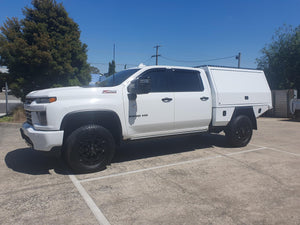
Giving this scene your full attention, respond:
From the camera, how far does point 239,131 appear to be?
5988mm

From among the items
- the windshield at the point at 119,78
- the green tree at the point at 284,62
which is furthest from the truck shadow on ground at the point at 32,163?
the green tree at the point at 284,62

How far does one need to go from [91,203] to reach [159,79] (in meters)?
2.82

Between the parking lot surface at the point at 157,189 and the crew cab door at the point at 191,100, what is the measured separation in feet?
2.60

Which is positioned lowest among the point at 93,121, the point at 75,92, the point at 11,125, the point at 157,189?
the point at 157,189

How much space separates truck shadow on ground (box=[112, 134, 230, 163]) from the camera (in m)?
5.23

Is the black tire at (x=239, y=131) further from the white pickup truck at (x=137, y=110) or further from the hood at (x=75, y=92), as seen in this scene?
the hood at (x=75, y=92)

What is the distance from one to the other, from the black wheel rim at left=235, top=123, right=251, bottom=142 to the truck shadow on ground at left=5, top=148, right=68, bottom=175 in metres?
4.43

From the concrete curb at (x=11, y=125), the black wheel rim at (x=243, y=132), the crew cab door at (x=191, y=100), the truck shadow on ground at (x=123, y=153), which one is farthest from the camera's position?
the concrete curb at (x=11, y=125)

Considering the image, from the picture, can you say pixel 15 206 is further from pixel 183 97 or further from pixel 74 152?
pixel 183 97

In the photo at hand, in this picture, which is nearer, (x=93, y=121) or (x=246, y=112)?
(x=93, y=121)

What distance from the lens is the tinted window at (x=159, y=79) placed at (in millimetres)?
4625

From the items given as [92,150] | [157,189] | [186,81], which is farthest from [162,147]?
[157,189]

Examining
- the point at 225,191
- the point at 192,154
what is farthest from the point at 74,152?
the point at 192,154

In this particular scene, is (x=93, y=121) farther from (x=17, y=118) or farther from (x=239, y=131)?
(x=17, y=118)
